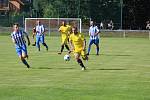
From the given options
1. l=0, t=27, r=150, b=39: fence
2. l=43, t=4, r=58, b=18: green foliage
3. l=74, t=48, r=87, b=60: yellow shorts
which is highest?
l=43, t=4, r=58, b=18: green foliage

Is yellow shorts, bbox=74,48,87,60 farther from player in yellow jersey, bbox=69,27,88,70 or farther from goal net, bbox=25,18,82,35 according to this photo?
goal net, bbox=25,18,82,35

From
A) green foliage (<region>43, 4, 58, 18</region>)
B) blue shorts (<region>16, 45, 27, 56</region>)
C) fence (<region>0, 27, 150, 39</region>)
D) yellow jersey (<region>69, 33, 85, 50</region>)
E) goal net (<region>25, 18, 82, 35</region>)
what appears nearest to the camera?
yellow jersey (<region>69, 33, 85, 50</region>)

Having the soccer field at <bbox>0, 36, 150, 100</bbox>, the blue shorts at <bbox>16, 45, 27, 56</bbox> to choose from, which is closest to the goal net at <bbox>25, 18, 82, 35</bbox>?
the soccer field at <bbox>0, 36, 150, 100</bbox>

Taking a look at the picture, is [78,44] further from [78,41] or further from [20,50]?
[20,50]

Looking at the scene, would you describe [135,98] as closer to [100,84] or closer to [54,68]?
[100,84]

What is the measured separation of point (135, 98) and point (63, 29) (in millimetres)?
18440

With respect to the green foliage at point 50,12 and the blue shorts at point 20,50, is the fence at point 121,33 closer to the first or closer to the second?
the green foliage at point 50,12

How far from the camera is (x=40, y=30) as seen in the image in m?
35.2

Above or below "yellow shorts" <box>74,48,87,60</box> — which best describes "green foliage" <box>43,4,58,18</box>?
above

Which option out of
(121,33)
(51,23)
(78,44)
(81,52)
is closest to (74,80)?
(81,52)

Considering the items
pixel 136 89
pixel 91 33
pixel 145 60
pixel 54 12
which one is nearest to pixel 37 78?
pixel 136 89

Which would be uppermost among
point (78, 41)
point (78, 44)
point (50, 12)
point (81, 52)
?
point (50, 12)

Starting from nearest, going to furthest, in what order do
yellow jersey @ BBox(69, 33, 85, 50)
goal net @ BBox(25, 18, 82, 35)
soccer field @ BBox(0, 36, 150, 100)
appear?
soccer field @ BBox(0, 36, 150, 100) < yellow jersey @ BBox(69, 33, 85, 50) < goal net @ BBox(25, 18, 82, 35)

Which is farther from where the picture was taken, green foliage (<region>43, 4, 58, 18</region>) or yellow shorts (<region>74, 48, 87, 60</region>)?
green foliage (<region>43, 4, 58, 18</region>)
